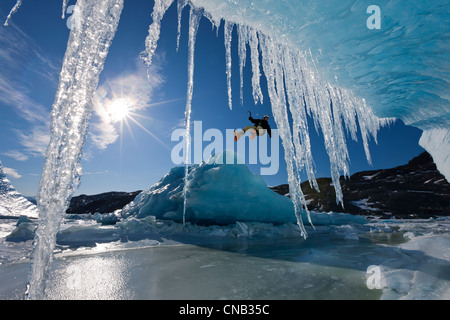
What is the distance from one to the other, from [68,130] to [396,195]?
47788 millimetres

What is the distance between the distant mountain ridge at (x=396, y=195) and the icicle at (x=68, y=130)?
4229cm

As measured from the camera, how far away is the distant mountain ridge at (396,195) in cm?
3369

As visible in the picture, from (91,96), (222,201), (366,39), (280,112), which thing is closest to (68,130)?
(91,96)

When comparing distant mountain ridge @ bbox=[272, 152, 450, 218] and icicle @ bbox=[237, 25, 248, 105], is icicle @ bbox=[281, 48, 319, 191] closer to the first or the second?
icicle @ bbox=[237, 25, 248, 105]

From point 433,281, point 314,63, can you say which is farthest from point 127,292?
point 314,63

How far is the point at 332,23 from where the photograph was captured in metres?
3.66

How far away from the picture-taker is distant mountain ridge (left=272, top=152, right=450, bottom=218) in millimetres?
33688

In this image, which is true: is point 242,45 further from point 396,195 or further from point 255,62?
point 396,195

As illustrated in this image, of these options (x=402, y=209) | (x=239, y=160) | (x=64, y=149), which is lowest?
(x=402, y=209)

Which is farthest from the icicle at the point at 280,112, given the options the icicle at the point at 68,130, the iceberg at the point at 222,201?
the iceberg at the point at 222,201

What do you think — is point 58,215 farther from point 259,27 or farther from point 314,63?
point 314,63

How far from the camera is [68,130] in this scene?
8.64 ft
